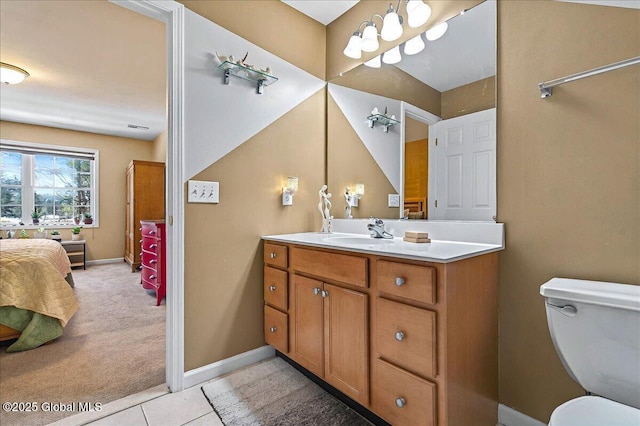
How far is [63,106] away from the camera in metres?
4.21

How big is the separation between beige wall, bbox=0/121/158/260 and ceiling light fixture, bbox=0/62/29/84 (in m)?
2.56

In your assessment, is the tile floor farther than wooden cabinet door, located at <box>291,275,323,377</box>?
No

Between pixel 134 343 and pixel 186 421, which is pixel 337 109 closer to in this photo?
pixel 186 421

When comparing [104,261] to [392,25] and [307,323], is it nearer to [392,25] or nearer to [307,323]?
[307,323]

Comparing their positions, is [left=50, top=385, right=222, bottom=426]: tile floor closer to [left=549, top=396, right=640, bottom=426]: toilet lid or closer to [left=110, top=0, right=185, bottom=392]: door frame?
[left=110, top=0, right=185, bottom=392]: door frame

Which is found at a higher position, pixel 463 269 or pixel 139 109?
pixel 139 109

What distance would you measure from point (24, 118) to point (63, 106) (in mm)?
1200

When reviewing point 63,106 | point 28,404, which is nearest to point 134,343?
point 28,404

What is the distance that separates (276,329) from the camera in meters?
1.91

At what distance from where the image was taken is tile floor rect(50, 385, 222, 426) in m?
1.43

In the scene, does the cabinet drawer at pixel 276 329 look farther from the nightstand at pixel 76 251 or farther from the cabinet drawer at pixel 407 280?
the nightstand at pixel 76 251

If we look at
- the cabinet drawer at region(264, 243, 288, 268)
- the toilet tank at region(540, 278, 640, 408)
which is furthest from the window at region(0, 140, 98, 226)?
the toilet tank at region(540, 278, 640, 408)

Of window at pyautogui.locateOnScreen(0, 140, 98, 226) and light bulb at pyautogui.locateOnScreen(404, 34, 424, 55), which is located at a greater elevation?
light bulb at pyautogui.locateOnScreen(404, 34, 424, 55)

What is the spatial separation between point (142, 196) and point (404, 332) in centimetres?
515
